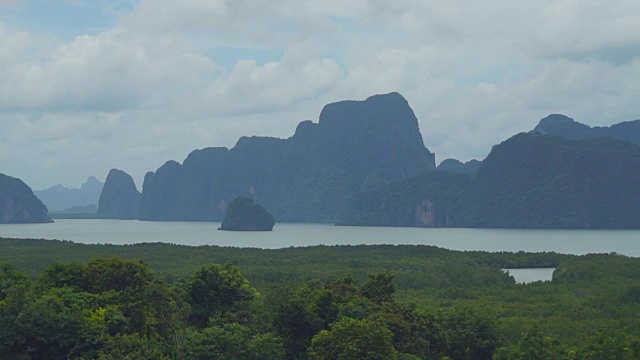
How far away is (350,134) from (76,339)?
17743 centimetres

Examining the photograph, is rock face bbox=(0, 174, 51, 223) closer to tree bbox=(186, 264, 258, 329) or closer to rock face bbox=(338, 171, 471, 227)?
rock face bbox=(338, 171, 471, 227)

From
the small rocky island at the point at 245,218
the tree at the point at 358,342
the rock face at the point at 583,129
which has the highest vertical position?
the rock face at the point at 583,129

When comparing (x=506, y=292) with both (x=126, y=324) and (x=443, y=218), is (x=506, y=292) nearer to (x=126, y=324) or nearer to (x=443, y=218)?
Result: (x=126, y=324)

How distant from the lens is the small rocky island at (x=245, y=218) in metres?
136

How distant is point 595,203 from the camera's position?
128 m

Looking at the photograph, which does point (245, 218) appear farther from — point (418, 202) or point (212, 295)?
point (212, 295)

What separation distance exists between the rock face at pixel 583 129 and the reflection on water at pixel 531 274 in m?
113

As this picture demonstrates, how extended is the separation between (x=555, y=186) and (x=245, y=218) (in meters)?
54.6

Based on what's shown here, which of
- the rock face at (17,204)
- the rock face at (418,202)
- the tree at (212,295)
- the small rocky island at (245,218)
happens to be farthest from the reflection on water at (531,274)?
the rock face at (17,204)

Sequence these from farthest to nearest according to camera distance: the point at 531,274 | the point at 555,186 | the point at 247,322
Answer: the point at 555,186, the point at 531,274, the point at 247,322

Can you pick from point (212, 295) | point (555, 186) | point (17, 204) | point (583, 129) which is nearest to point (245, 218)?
point (555, 186)

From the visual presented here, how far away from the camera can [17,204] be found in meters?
174

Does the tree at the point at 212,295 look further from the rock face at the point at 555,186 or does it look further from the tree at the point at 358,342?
the rock face at the point at 555,186

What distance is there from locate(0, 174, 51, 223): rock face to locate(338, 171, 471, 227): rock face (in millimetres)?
75824
